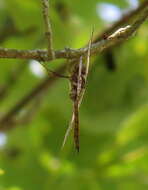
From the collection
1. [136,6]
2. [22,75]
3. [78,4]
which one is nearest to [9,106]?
[22,75]

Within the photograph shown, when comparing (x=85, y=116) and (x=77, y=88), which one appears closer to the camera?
(x=77, y=88)

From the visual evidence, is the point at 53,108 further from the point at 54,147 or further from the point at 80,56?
the point at 80,56

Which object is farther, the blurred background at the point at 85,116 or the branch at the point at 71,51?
the blurred background at the point at 85,116

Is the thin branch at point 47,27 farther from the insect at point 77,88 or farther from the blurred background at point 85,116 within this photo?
the blurred background at point 85,116

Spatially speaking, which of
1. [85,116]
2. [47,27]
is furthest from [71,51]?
[85,116]

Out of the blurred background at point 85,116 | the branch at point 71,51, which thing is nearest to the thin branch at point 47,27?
the branch at point 71,51

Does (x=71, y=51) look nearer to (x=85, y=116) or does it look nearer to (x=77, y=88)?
(x=77, y=88)

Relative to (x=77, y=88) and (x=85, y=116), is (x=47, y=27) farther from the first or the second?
(x=85, y=116)

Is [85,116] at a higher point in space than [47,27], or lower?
higher

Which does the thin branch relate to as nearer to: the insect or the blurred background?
the insect
